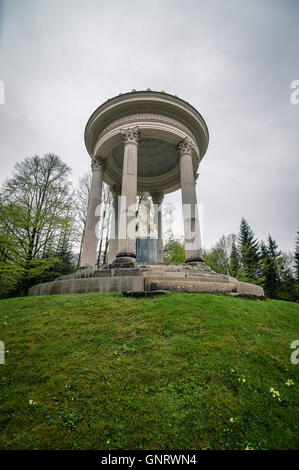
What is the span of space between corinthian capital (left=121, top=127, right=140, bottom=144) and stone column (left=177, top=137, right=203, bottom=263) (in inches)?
119

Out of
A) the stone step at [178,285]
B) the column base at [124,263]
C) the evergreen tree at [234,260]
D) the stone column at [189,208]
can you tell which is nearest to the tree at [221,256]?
the evergreen tree at [234,260]

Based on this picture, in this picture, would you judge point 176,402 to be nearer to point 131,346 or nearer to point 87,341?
point 131,346

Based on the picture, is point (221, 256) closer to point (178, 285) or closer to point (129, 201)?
point (129, 201)

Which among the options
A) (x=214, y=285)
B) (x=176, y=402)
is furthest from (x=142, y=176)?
(x=176, y=402)

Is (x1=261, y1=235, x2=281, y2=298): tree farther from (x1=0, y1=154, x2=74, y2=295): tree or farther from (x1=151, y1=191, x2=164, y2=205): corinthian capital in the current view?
(x1=0, y1=154, x2=74, y2=295): tree

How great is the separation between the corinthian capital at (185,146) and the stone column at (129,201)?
116 inches

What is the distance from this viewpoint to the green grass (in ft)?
8.02

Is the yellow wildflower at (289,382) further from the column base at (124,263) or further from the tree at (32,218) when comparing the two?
the tree at (32,218)

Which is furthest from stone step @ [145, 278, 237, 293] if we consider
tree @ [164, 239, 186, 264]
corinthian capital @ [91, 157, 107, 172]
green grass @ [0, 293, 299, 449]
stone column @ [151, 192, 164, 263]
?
tree @ [164, 239, 186, 264]

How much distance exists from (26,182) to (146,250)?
414 inches

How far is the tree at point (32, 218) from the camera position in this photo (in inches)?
543

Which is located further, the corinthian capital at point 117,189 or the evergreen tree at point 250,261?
the evergreen tree at point 250,261
